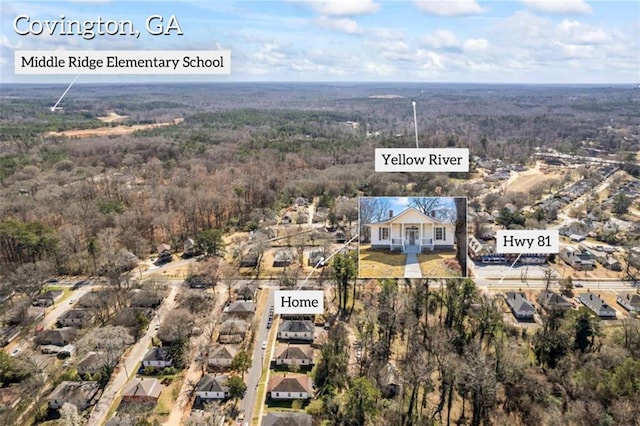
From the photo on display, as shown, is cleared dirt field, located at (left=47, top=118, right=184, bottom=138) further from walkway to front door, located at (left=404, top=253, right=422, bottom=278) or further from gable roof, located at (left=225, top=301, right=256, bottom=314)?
walkway to front door, located at (left=404, top=253, right=422, bottom=278)

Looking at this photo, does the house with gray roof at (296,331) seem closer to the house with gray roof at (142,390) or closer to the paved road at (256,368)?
the paved road at (256,368)

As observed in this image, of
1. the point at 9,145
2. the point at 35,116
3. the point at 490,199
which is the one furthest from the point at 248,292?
the point at 35,116

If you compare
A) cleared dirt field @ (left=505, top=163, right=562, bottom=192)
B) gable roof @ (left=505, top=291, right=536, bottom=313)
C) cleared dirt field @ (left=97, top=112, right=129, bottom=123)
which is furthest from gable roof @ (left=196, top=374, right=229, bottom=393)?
cleared dirt field @ (left=97, top=112, right=129, bottom=123)

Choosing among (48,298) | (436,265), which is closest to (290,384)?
(436,265)

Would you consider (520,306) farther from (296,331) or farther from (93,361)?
(93,361)

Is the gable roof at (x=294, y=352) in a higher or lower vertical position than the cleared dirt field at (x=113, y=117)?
lower

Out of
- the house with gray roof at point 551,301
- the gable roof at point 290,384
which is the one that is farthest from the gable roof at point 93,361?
the house with gray roof at point 551,301
